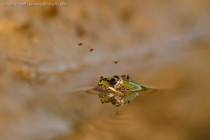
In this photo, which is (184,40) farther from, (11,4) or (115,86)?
(11,4)

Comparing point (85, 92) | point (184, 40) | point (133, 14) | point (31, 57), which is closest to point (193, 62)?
point (184, 40)

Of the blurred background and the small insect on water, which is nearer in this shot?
the blurred background

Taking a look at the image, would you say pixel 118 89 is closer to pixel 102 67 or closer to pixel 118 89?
pixel 118 89

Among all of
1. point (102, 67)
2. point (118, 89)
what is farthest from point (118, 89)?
point (102, 67)

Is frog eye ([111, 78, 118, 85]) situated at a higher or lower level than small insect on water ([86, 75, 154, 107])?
higher

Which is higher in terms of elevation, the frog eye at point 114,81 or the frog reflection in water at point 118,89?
the frog eye at point 114,81
